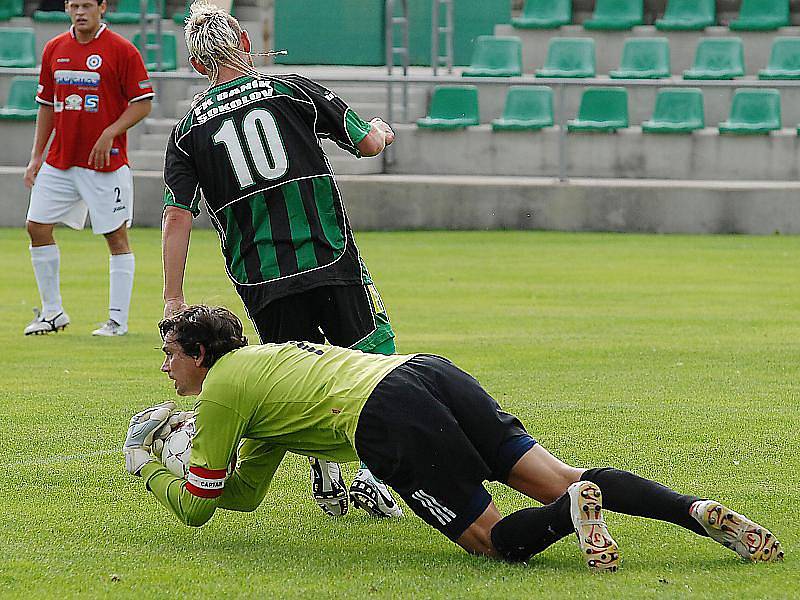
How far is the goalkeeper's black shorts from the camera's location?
4004 millimetres

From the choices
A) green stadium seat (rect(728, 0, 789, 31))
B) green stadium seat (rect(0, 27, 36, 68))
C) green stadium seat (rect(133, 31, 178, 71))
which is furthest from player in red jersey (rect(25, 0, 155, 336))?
green stadium seat (rect(728, 0, 789, 31))

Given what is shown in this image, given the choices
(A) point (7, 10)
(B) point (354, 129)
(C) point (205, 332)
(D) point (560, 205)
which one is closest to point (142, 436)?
(C) point (205, 332)

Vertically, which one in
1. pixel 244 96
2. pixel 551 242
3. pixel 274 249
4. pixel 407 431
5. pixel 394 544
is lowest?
pixel 551 242

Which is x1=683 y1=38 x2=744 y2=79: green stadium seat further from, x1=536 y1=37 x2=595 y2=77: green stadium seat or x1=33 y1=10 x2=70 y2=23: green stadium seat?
x1=33 y1=10 x2=70 y2=23: green stadium seat

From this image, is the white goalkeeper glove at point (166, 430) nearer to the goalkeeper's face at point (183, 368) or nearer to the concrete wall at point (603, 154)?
the goalkeeper's face at point (183, 368)

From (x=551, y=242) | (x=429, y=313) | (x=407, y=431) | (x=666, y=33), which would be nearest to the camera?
(x=407, y=431)

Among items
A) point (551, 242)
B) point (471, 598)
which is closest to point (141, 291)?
point (551, 242)

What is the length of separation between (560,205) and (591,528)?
455 inches

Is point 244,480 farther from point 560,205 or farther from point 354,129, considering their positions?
point 560,205

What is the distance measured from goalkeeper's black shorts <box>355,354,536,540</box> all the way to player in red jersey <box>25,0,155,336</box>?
5039 mm

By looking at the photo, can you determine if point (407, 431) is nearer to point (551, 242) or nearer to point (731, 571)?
point (731, 571)

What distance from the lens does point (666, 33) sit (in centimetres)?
1925

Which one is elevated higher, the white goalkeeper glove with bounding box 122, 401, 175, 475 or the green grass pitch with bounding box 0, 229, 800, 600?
the white goalkeeper glove with bounding box 122, 401, 175, 475

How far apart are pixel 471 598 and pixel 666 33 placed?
16.6 meters
